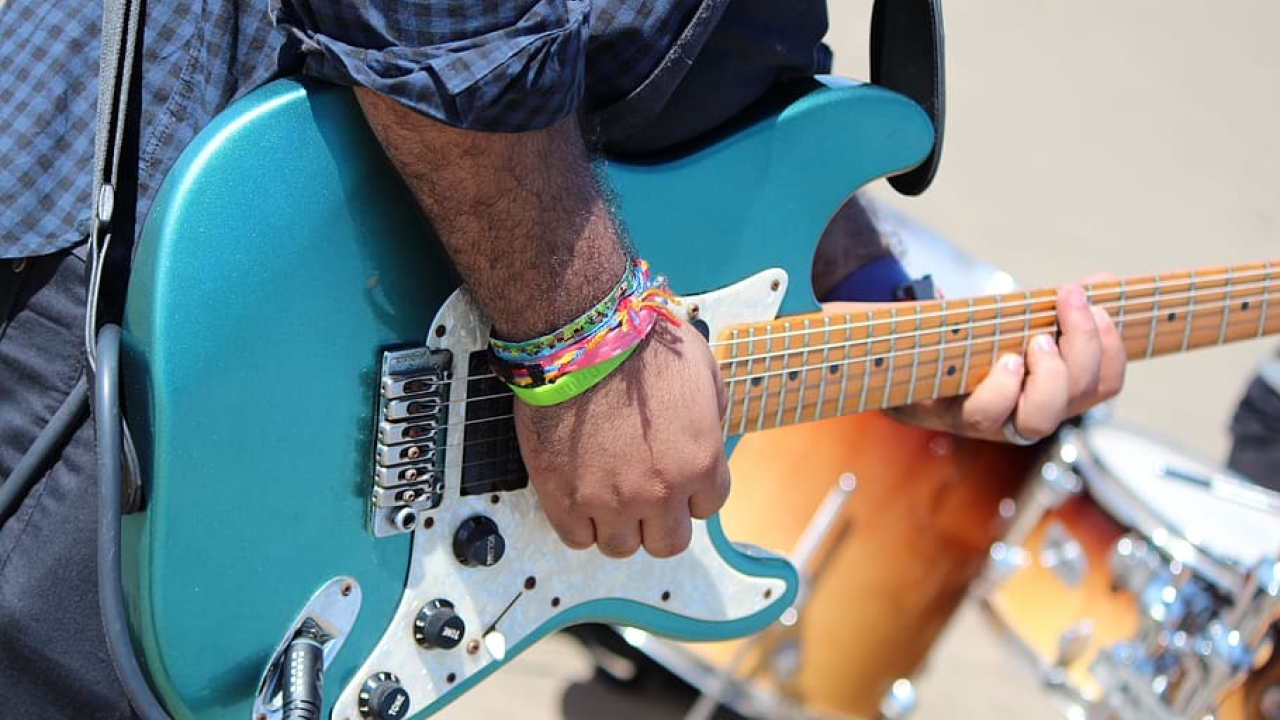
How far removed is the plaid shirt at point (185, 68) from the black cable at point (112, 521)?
15cm

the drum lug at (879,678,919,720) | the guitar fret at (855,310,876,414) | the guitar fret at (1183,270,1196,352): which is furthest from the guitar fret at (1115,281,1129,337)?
the drum lug at (879,678,919,720)

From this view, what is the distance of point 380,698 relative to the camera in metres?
1.15

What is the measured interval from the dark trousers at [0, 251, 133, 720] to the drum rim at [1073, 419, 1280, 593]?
1.44 metres

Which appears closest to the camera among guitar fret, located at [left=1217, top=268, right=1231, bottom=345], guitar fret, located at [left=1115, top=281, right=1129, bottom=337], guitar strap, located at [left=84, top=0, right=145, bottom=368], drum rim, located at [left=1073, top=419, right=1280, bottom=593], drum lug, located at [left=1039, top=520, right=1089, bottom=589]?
guitar strap, located at [left=84, top=0, right=145, bottom=368]

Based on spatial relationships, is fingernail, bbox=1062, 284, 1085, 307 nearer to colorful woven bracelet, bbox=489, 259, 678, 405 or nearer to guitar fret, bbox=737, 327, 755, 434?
guitar fret, bbox=737, 327, 755, 434

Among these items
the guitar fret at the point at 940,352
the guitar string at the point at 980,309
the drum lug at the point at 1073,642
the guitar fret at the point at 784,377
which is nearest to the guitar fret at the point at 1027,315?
the guitar string at the point at 980,309

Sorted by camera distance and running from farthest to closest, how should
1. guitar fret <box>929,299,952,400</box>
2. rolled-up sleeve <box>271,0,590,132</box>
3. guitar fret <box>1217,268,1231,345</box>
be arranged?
guitar fret <box>1217,268,1231,345</box>, guitar fret <box>929,299,952,400</box>, rolled-up sleeve <box>271,0,590,132</box>

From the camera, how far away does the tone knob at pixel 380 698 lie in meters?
1.16

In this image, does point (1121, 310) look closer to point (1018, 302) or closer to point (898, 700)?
point (1018, 302)

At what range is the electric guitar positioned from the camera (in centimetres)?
101

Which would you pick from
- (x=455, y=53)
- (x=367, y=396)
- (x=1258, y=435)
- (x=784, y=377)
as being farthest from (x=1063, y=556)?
(x=455, y=53)

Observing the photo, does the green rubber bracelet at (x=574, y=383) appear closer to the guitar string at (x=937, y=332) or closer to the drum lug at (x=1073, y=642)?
the guitar string at (x=937, y=332)

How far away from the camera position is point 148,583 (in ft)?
3.40

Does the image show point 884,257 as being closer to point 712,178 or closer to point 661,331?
point 712,178
